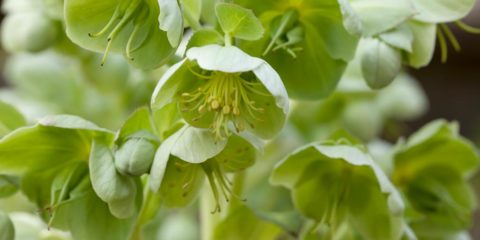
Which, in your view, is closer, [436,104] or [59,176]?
[59,176]

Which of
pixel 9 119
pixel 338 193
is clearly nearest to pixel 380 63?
pixel 338 193

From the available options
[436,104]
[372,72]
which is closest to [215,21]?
[372,72]

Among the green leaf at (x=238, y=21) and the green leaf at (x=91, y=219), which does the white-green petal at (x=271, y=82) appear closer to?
the green leaf at (x=238, y=21)

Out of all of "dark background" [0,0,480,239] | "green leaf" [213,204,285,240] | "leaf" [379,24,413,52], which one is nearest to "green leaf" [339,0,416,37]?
"leaf" [379,24,413,52]

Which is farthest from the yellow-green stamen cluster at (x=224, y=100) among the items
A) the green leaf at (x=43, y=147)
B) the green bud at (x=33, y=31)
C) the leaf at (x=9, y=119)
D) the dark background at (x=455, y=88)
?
the dark background at (x=455, y=88)

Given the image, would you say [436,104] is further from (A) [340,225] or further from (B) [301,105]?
(A) [340,225]

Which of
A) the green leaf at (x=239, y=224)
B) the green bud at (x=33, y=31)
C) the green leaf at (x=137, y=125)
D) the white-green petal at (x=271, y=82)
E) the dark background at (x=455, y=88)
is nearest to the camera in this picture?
the white-green petal at (x=271, y=82)
